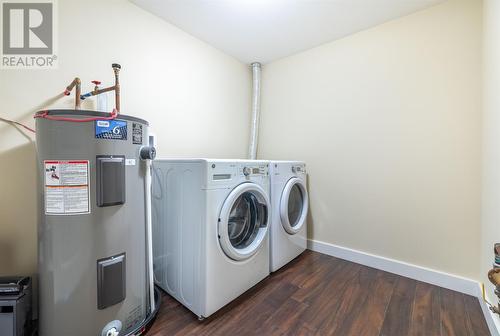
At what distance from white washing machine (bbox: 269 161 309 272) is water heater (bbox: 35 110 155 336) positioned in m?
1.09

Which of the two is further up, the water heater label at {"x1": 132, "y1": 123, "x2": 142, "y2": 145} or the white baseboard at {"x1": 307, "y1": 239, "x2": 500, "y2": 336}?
the water heater label at {"x1": 132, "y1": 123, "x2": 142, "y2": 145}

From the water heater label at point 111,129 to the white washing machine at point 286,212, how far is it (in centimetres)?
108

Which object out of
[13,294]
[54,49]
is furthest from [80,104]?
[13,294]

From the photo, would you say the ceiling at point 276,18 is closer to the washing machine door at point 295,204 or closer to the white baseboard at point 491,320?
the washing machine door at point 295,204

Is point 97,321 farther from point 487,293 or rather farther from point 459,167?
point 459,167

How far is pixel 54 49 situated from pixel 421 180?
2817 millimetres

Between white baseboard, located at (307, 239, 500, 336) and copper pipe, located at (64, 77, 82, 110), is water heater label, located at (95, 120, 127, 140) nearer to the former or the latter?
copper pipe, located at (64, 77, 82, 110)

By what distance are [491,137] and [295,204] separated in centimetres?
142

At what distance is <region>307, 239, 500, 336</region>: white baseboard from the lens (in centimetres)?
135

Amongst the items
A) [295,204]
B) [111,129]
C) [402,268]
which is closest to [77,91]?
[111,129]

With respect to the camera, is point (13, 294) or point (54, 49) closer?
point (13, 294)

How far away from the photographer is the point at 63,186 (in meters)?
0.95

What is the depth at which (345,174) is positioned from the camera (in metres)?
2.08

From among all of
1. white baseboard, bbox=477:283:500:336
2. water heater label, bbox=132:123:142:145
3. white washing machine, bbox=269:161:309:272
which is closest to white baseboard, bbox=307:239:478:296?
white baseboard, bbox=477:283:500:336
